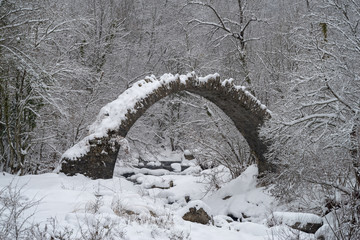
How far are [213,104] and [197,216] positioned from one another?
328 inches

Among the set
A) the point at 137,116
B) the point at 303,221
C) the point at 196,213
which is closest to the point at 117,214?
the point at 196,213

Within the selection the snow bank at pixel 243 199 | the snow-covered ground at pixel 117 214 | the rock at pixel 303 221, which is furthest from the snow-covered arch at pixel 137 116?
the rock at pixel 303 221

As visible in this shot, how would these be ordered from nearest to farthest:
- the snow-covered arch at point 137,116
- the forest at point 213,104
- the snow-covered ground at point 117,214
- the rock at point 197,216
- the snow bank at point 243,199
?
the snow-covered ground at point 117,214, the rock at point 197,216, the forest at point 213,104, the snow-covered arch at point 137,116, the snow bank at point 243,199

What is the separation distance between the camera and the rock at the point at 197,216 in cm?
543

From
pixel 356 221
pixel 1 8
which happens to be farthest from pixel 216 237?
pixel 1 8

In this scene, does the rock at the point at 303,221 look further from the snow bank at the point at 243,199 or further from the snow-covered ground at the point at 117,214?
the snow bank at the point at 243,199

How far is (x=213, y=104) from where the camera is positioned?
13.4m

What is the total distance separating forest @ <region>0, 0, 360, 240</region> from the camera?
21.8 feet

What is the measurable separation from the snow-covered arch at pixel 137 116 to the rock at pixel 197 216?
3.23 meters

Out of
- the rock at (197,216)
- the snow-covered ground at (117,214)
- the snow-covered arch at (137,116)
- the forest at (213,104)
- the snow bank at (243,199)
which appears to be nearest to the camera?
the snow-covered ground at (117,214)

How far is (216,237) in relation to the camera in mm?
4363

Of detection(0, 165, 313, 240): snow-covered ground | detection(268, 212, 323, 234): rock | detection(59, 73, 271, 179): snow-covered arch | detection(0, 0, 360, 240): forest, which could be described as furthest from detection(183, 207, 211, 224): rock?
detection(59, 73, 271, 179): snow-covered arch

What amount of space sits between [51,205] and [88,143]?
3.92 m

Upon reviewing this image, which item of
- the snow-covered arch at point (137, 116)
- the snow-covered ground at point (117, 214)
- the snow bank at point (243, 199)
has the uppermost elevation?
the snow-covered arch at point (137, 116)
